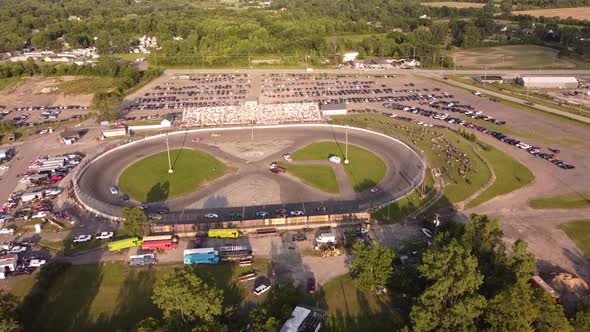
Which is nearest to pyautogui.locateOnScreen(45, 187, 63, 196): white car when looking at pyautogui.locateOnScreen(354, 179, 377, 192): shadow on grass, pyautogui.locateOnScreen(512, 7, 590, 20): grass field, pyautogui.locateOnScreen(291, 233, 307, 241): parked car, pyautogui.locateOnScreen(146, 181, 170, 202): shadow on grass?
pyautogui.locateOnScreen(146, 181, 170, 202): shadow on grass

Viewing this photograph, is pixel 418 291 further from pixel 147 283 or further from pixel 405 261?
pixel 147 283

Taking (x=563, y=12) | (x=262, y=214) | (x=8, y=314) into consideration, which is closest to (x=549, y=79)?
(x=262, y=214)

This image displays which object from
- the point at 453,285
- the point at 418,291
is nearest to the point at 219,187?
the point at 418,291

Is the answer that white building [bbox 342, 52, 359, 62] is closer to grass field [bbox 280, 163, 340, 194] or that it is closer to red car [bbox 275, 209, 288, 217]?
grass field [bbox 280, 163, 340, 194]

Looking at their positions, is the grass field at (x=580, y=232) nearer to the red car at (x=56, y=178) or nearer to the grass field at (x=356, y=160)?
the grass field at (x=356, y=160)

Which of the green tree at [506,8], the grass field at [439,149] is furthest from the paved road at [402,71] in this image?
the green tree at [506,8]

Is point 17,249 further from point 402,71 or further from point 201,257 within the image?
point 402,71

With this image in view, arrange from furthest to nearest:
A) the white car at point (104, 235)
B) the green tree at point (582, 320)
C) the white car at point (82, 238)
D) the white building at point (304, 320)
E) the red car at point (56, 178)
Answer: the red car at point (56, 178)
the white car at point (104, 235)
the white car at point (82, 238)
the white building at point (304, 320)
the green tree at point (582, 320)
